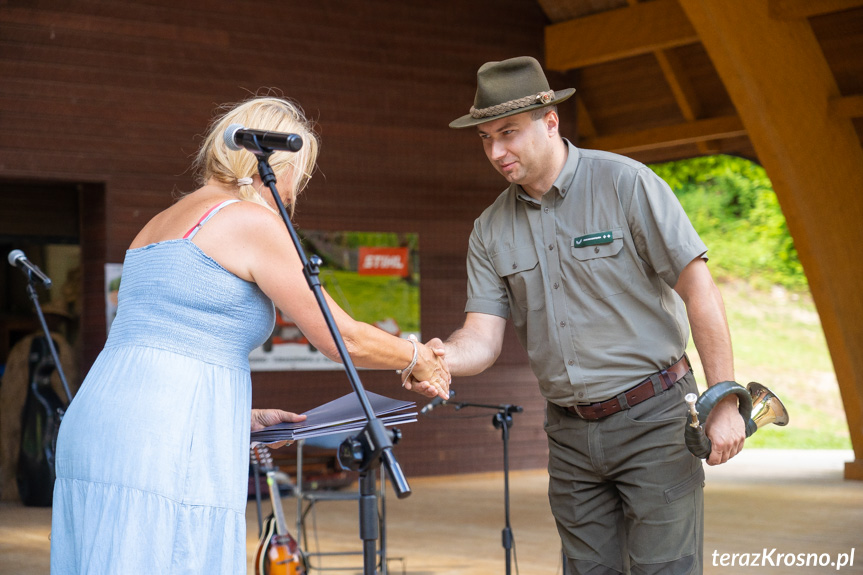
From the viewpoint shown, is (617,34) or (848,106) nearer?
(848,106)

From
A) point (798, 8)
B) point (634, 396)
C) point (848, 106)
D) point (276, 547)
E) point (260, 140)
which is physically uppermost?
point (798, 8)

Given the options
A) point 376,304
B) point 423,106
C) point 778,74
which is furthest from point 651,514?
point 423,106

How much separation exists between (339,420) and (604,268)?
2.85 feet

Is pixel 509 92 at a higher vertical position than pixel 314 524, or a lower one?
higher

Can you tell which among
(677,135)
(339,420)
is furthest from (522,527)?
(677,135)

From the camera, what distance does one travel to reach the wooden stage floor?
5.71 metres

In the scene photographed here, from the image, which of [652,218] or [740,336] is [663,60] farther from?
[740,336]

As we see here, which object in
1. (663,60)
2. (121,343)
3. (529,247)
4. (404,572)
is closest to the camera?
(121,343)

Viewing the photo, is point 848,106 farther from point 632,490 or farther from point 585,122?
point 632,490

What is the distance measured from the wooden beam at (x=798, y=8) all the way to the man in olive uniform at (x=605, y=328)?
6039 millimetres

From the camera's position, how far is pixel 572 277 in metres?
2.70

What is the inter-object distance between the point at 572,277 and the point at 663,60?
8758 mm

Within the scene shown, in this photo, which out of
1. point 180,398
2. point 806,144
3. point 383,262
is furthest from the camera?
point 383,262

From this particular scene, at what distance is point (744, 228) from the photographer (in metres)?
22.3
